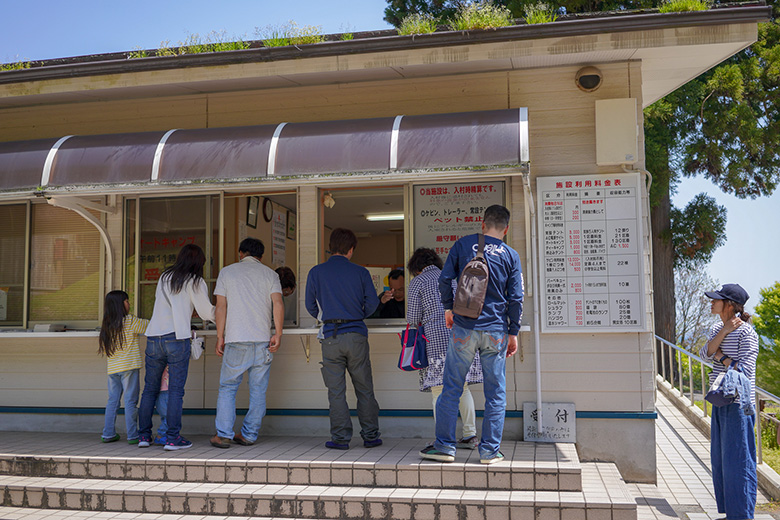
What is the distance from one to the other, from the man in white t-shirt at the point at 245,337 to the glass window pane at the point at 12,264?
Result: 9.00 ft

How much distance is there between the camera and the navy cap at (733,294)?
4840 mm

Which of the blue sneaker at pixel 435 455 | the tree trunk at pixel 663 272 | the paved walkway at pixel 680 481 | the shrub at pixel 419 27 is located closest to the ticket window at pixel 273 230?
the shrub at pixel 419 27

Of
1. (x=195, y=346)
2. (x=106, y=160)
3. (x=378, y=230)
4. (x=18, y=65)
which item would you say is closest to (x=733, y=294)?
(x=195, y=346)

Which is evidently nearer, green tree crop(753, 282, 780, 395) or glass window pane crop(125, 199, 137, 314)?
glass window pane crop(125, 199, 137, 314)

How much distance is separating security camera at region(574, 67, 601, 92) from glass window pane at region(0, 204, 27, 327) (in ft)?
19.2

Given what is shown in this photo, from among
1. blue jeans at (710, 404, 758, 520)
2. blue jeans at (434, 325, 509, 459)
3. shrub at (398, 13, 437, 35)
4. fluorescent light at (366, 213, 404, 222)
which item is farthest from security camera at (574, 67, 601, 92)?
blue jeans at (710, 404, 758, 520)

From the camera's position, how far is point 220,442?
19.0 feet

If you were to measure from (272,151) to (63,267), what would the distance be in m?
3.04

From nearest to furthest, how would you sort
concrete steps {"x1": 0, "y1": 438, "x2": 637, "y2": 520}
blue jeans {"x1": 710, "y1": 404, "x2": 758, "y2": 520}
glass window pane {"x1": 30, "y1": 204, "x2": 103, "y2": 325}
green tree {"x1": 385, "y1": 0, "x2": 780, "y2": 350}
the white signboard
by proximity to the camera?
1. concrete steps {"x1": 0, "y1": 438, "x2": 637, "y2": 520}
2. blue jeans {"x1": 710, "y1": 404, "x2": 758, "y2": 520}
3. glass window pane {"x1": 30, "y1": 204, "x2": 103, "y2": 325}
4. the white signboard
5. green tree {"x1": 385, "y1": 0, "x2": 780, "y2": 350}

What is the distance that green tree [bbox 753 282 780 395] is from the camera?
442 inches

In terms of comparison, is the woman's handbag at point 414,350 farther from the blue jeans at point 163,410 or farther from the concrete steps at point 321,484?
the blue jeans at point 163,410

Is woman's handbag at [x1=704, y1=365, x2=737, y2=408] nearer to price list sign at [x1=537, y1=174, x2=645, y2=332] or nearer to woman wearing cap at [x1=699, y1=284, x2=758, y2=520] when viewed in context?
woman wearing cap at [x1=699, y1=284, x2=758, y2=520]

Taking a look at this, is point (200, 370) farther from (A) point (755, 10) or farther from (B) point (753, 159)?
(B) point (753, 159)

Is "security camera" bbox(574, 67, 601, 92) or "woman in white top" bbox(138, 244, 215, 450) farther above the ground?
"security camera" bbox(574, 67, 601, 92)
